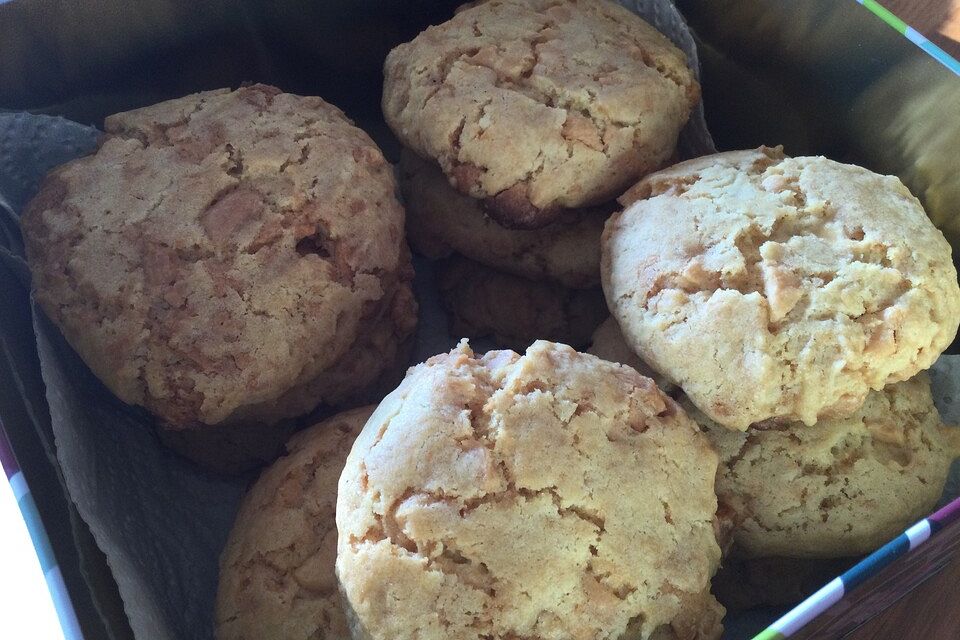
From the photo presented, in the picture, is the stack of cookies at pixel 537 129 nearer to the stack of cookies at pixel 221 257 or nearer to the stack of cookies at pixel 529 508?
the stack of cookies at pixel 221 257

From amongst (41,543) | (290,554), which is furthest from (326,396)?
(41,543)

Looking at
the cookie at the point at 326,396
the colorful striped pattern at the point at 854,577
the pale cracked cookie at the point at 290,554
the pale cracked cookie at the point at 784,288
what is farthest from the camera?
the cookie at the point at 326,396

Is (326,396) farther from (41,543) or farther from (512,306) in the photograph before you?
(41,543)

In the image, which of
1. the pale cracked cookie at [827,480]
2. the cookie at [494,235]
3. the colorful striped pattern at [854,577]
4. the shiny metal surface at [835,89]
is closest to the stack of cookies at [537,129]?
the cookie at [494,235]

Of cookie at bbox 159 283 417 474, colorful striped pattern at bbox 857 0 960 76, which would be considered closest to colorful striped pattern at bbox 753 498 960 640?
colorful striped pattern at bbox 857 0 960 76

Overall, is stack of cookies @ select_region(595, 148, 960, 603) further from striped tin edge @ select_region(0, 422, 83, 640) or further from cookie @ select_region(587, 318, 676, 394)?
striped tin edge @ select_region(0, 422, 83, 640)

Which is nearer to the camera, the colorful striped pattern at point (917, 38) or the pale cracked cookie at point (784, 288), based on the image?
the pale cracked cookie at point (784, 288)
